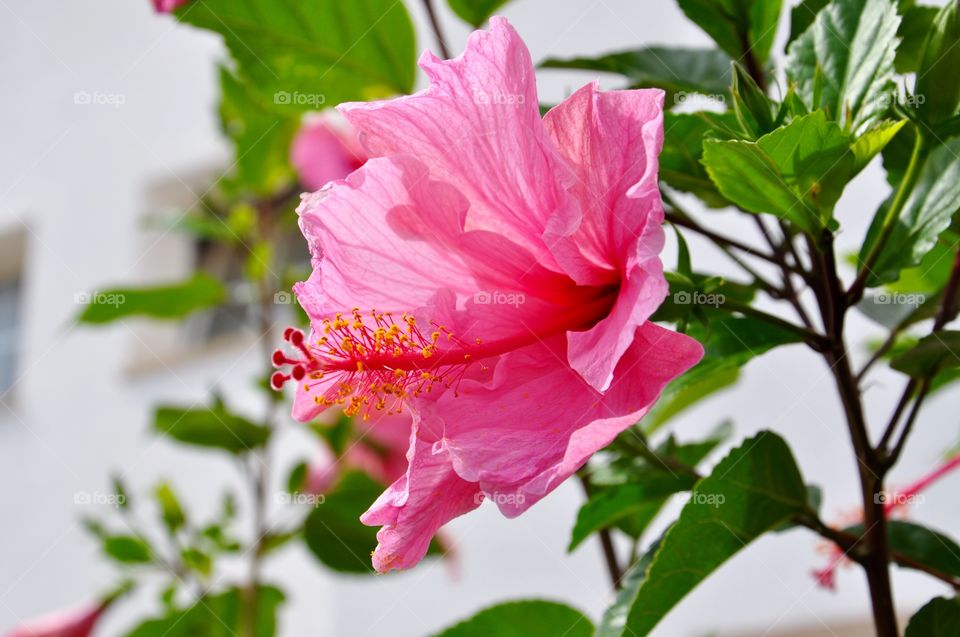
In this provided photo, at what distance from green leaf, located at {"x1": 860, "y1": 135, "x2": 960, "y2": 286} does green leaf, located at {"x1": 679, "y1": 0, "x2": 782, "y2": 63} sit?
0.56ft

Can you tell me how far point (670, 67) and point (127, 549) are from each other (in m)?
1.29

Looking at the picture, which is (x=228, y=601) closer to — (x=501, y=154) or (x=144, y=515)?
(x=501, y=154)

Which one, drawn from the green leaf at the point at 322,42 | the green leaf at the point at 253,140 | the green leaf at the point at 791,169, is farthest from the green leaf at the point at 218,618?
the green leaf at the point at 791,169

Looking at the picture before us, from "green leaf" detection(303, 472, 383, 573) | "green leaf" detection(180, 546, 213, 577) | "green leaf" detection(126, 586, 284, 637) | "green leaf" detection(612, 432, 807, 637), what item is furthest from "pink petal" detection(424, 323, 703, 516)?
"green leaf" detection(180, 546, 213, 577)

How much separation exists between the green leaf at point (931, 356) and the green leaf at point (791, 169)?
0.39ft

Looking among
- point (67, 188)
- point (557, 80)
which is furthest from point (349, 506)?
point (67, 188)

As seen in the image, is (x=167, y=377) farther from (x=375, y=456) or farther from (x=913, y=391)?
(x=913, y=391)

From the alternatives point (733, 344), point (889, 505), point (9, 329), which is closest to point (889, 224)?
point (733, 344)

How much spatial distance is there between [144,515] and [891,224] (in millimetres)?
3918

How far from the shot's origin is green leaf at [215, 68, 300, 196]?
1864mm

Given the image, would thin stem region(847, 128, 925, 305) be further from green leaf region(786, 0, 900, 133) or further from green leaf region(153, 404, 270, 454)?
green leaf region(153, 404, 270, 454)

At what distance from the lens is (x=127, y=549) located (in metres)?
1.73

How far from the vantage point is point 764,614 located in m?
2.56

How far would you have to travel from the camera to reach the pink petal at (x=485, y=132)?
579mm
